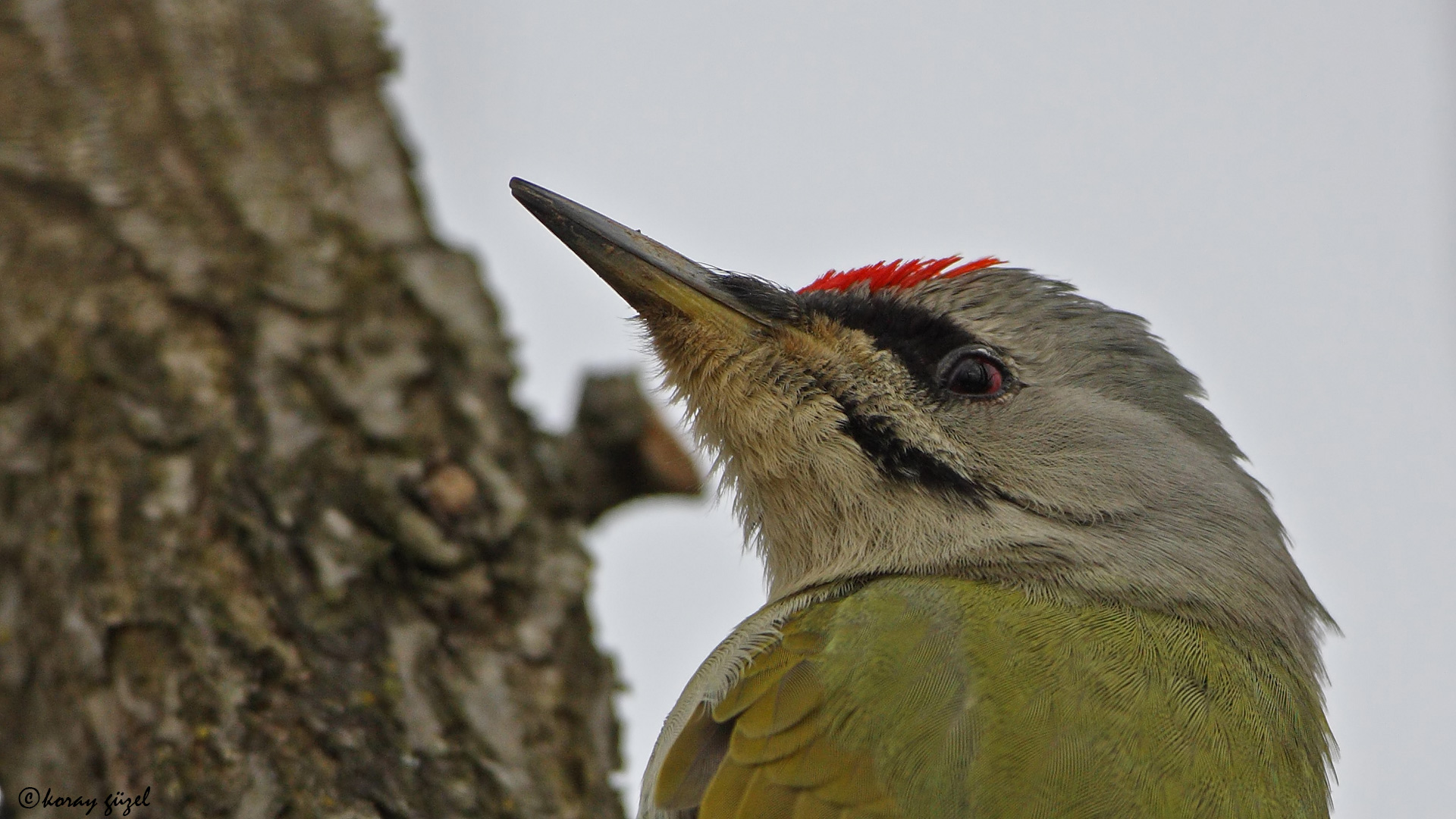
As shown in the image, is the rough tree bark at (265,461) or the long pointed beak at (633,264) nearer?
the rough tree bark at (265,461)

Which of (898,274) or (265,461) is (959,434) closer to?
(898,274)

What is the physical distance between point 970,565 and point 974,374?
0.61 m

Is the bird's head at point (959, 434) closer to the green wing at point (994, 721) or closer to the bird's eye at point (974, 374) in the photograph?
the bird's eye at point (974, 374)

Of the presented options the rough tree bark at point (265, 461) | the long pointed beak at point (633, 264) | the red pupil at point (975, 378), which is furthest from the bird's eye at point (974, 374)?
the rough tree bark at point (265, 461)

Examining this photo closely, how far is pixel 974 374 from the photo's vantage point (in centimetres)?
452

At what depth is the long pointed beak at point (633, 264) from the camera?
14.9 ft

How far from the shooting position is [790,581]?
4.68 m

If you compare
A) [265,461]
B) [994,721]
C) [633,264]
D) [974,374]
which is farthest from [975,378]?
[265,461]

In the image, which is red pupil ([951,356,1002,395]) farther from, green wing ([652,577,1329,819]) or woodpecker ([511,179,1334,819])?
green wing ([652,577,1329,819])

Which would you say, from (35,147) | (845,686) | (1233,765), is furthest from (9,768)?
(1233,765)

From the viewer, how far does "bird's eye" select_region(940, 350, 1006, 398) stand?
451cm

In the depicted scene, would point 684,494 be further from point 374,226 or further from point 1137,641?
point 1137,641

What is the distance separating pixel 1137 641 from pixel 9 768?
3.23 metres

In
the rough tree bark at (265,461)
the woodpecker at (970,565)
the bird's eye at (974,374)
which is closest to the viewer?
the woodpecker at (970,565)
